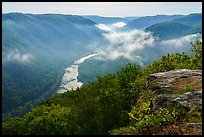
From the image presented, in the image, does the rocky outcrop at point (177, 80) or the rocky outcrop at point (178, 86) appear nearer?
the rocky outcrop at point (178, 86)

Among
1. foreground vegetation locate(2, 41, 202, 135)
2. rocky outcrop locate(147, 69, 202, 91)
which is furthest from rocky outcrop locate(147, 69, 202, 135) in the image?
foreground vegetation locate(2, 41, 202, 135)

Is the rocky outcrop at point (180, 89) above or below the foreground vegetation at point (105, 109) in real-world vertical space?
above

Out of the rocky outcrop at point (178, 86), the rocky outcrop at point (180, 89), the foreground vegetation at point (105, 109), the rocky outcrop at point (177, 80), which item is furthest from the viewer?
the foreground vegetation at point (105, 109)

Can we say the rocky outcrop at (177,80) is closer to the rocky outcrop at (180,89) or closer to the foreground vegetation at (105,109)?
the rocky outcrop at (180,89)

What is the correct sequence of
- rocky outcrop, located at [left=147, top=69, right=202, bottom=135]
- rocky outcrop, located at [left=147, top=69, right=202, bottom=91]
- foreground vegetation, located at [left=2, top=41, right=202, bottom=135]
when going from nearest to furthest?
rocky outcrop, located at [left=147, top=69, right=202, bottom=135]
rocky outcrop, located at [left=147, top=69, right=202, bottom=91]
foreground vegetation, located at [left=2, top=41, right=202, bottom=135]

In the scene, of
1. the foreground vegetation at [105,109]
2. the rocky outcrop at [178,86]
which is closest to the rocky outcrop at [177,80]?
the rocky outcrop at [178,86]

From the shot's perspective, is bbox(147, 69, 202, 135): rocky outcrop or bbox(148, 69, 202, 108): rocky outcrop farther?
bbox(148, 69, 202, 108): rocky outcrop

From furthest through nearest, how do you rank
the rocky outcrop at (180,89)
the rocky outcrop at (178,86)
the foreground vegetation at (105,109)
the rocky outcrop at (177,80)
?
the foreground vegetation at (105,109) → the rocky outcrop at (177,80) → the rocky outcrop at (178,86) → the rocky outcrop at (180,89)

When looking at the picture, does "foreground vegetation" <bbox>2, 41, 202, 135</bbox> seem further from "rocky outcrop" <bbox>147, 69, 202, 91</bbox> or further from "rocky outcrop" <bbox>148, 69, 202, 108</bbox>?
"rocky outcrop" <bbox>148, 69, 202, 108</bbox>

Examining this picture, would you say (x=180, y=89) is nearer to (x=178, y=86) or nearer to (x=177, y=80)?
(x=178, y=86)
